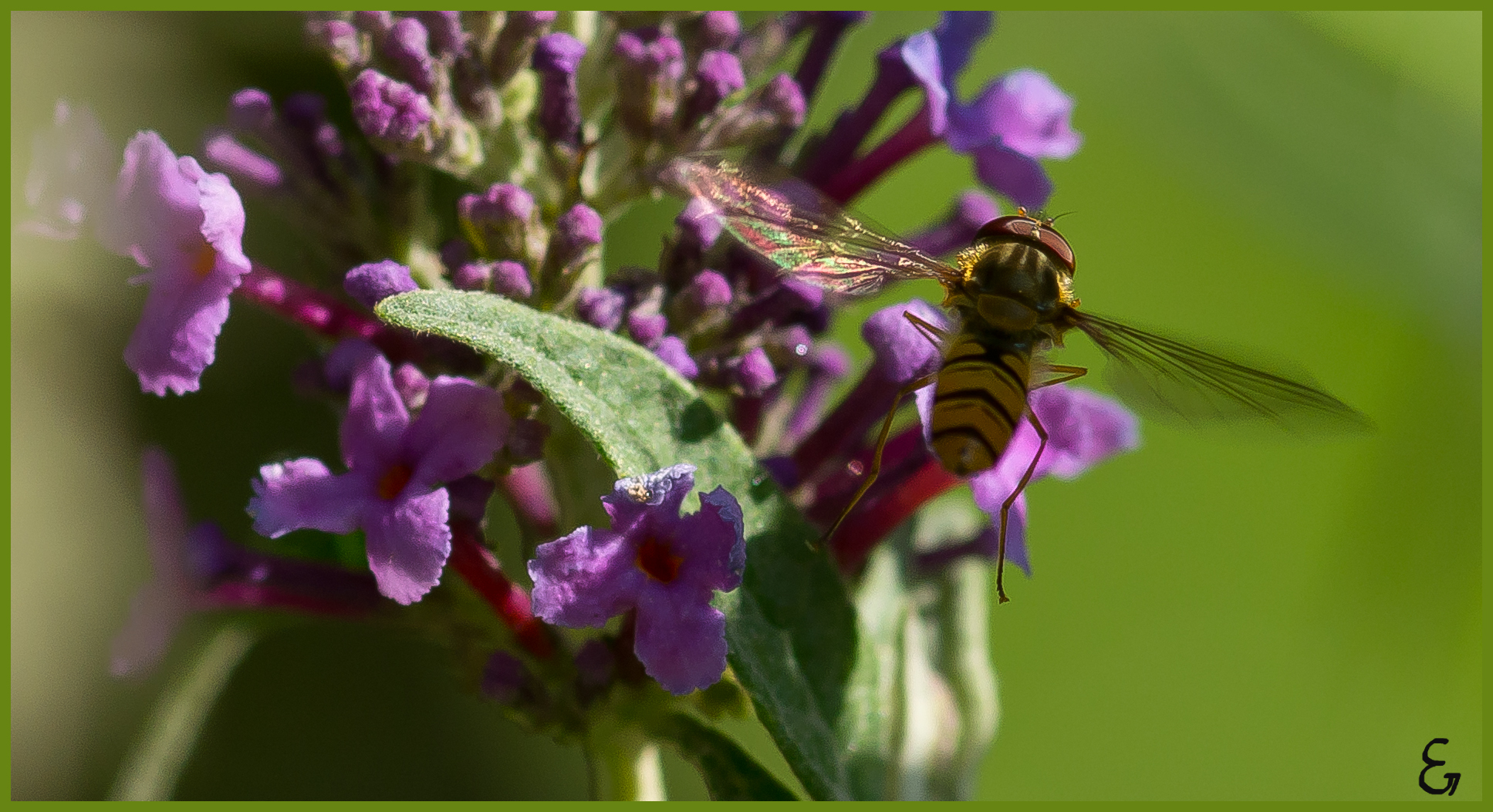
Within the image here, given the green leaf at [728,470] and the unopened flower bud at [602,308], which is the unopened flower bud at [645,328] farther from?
the green leaf at [728,470]

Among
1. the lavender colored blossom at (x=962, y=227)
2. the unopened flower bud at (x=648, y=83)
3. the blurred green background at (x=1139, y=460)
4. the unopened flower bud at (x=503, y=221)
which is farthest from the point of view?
the blurred green background at (x=1139, y=460)

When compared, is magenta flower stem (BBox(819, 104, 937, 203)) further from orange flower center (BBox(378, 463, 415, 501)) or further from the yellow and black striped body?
orange flower center (BBox(378, 463, 415, 501))

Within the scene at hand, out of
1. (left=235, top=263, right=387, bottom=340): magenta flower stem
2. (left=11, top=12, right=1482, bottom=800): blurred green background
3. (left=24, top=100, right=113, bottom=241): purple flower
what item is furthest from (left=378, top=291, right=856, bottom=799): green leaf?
(left=11, top=12, right=1482, bottom=800): blurred green background

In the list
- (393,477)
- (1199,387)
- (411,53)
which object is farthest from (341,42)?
(1199,387)

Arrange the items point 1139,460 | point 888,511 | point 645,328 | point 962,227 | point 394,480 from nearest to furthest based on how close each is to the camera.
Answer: point 394,480
point 645,328
point 888,511
point 962,227
point 1139,460

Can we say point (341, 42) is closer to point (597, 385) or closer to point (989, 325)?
point (597, 385)

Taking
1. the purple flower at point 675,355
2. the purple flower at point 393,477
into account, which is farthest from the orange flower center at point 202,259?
the purple flower at point 675,355
